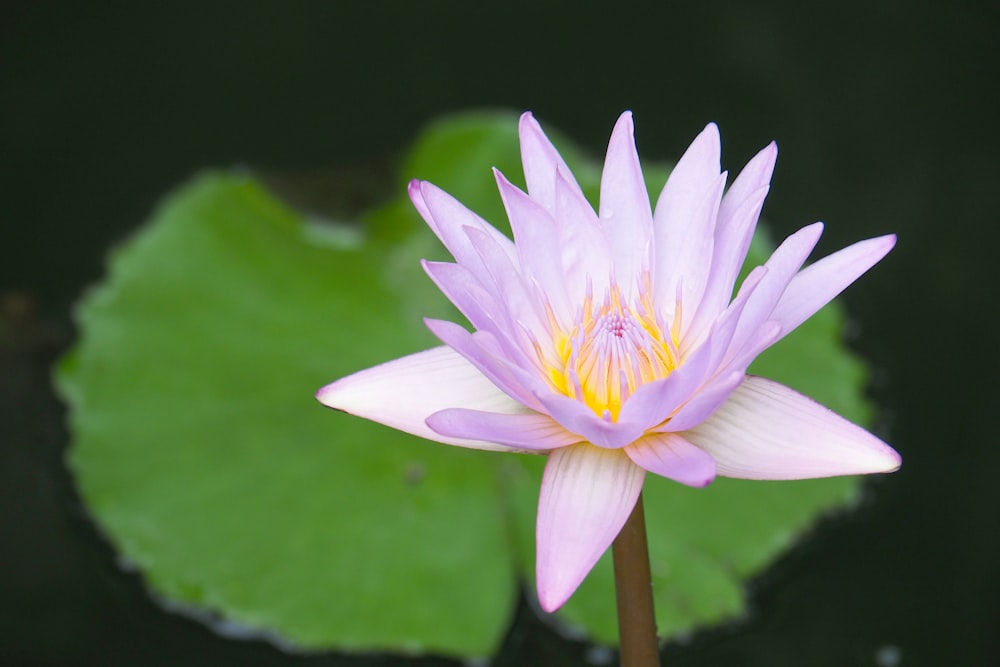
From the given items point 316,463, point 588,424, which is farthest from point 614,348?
point 316,463

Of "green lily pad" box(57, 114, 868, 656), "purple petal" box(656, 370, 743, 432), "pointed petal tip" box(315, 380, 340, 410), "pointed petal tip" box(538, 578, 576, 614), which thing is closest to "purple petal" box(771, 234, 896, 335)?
"purple petal" box(656, 370, 743, 432)

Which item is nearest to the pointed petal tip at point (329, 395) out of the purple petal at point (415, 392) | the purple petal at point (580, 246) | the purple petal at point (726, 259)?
the purple petal at point (415, 392)

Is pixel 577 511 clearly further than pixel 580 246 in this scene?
No

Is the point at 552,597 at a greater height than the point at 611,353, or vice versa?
the point at 611,353

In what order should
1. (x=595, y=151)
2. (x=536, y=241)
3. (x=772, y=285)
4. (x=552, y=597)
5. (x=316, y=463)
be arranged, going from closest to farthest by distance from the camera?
(x=552, y=597)
(x=772, y=285)
(x=536, y=241)
(x=316, y=463)
(x=595, y=151)

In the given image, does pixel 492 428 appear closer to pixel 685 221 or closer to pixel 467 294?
pixel 467 294

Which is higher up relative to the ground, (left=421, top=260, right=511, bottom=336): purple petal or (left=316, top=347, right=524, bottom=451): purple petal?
(left=421, top=260, right=511, bottom=336): purple petal

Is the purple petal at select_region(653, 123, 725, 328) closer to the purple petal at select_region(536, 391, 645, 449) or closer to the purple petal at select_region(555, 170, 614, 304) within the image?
the purple petal at select_region(555, 170, 614, 304)
